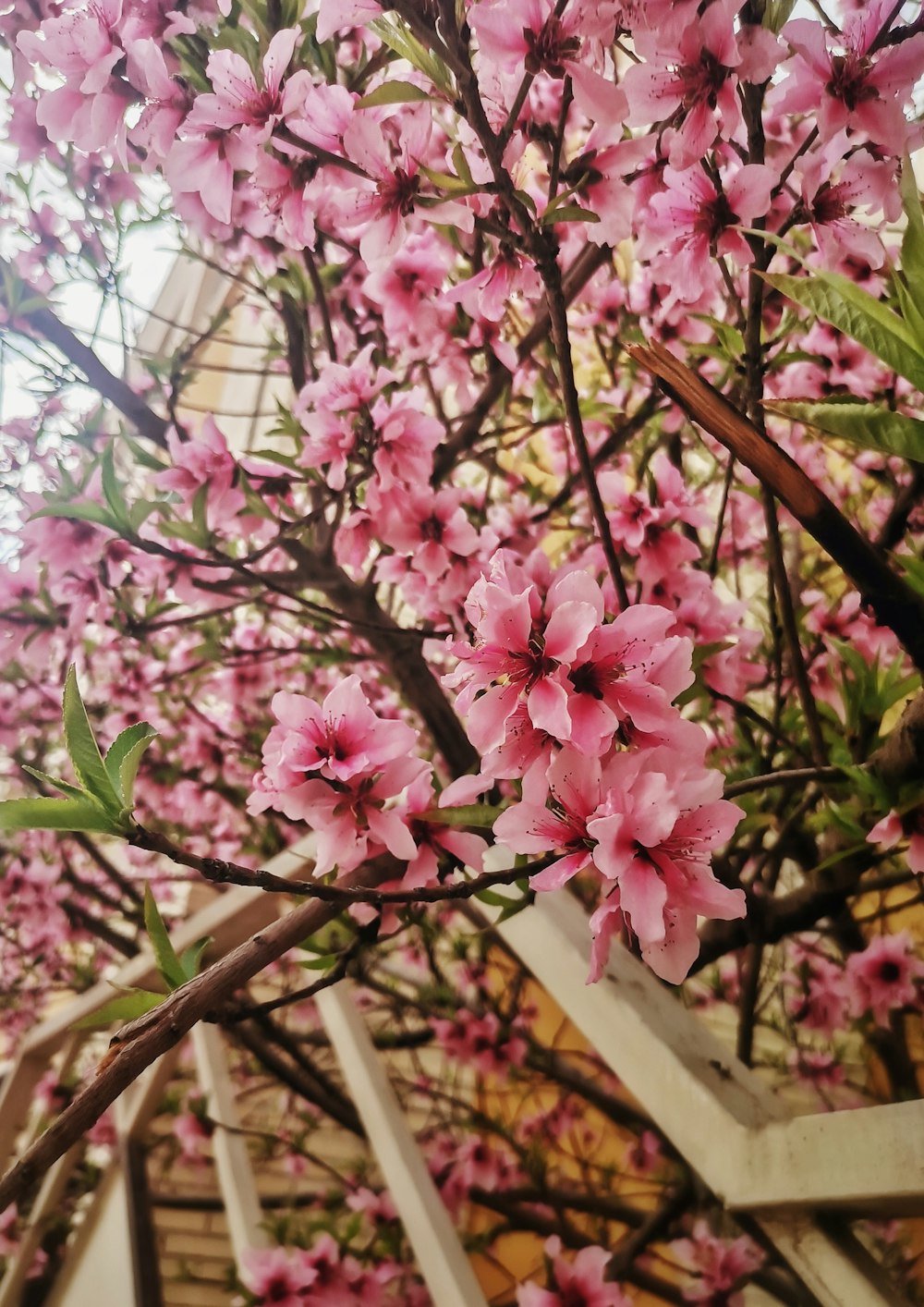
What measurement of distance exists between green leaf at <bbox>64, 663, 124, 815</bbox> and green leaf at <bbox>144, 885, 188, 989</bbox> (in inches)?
3.3

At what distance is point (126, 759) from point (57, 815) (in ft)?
0.16

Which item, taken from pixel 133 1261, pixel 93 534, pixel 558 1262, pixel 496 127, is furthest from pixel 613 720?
pixel 133 1261

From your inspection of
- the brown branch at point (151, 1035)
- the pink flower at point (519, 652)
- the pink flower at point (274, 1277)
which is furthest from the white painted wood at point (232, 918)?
the pink flower at point (519, 652)

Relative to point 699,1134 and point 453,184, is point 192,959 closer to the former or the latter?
point 699,1134

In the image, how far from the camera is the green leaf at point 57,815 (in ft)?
1.43

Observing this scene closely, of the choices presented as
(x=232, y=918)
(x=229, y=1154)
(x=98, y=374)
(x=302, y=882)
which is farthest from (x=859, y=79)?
(x=229, y=1154)

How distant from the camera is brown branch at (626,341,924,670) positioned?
0.41 metres

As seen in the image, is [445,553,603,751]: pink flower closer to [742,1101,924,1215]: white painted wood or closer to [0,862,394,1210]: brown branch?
[0,862,394,1210]: brown branch

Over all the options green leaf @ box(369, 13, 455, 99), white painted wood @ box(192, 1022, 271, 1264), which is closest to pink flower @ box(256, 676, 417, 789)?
green leaf @ box(369, 13, 455, 99)

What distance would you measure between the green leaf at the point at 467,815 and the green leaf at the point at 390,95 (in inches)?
18.4

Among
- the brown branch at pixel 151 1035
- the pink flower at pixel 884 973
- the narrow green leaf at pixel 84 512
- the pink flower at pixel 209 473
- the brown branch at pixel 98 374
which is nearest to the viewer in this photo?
the brown branch at pixel 151 1035

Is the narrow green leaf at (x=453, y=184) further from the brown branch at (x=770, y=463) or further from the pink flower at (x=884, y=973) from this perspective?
the pink flower at (x=884, y=973)

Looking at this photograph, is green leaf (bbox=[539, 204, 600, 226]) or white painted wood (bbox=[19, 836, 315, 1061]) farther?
white painted wood (bbox=[19, 836, 315, 1061])

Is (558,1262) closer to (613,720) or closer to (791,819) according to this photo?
(791,819)
